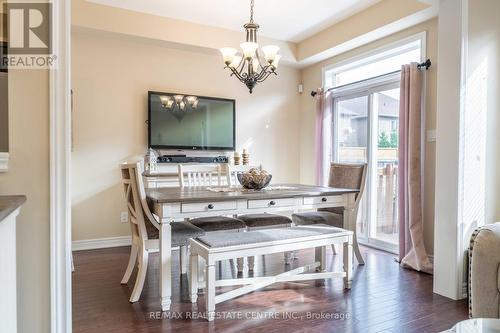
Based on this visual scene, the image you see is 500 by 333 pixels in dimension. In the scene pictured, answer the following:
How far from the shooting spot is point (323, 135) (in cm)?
481

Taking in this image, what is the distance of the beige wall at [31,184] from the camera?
161 cm

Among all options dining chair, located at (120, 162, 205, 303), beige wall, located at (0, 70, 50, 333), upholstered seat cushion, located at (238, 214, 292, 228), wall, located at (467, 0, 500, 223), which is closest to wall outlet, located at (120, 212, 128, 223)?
dining chair, located at (120, 162, 205, 303)

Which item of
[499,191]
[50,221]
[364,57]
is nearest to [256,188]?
[50,221]

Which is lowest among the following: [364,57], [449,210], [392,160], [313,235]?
[313,235]

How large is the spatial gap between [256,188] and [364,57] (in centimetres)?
242

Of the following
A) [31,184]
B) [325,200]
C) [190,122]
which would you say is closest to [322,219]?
[325,200]

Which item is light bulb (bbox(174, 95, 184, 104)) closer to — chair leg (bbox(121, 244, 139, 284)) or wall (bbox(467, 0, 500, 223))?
chair leg (bbox(121, 244, 139, 284))

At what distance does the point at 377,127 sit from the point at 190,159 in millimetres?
2367

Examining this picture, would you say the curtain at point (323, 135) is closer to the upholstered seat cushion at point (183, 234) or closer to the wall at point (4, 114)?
the upholstered seat cushion at point (183, 234)

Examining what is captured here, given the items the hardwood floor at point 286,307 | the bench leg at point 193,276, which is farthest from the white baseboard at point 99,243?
A: the bench leg at point 193,276

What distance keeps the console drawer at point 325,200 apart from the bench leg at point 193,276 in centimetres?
108

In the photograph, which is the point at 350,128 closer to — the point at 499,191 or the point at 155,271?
the point at 499,191

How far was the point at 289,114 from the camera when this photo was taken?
5383 millimetres

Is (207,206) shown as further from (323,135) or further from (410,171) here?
(323,135)
